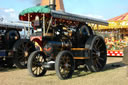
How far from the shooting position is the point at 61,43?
695 cm

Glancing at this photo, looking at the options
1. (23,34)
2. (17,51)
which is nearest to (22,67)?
(17,51)

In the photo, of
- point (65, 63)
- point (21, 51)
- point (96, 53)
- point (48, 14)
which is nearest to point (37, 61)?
point (65, 63)

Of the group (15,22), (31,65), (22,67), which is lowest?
(22,67)

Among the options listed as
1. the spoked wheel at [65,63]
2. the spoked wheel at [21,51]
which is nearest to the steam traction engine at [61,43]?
the spoked wheel at [65,63]

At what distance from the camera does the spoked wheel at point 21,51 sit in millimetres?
8961

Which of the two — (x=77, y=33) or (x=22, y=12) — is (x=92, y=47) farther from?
(x=22, y=12)

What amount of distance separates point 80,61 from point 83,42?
2.64 feet

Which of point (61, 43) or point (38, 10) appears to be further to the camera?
point (61, 43)

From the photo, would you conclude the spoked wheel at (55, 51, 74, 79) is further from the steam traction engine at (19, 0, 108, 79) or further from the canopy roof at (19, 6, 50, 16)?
the canopy roof at (19, 6, 50, 16)

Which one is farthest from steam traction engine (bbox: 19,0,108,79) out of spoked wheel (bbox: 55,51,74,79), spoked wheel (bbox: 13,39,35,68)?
spoked wheel (bbox: 13,39,35,68)

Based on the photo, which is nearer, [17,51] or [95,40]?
[95,40]

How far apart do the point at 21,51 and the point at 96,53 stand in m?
3.76

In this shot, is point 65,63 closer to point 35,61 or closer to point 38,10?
point 35,61

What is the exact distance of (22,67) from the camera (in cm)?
906
